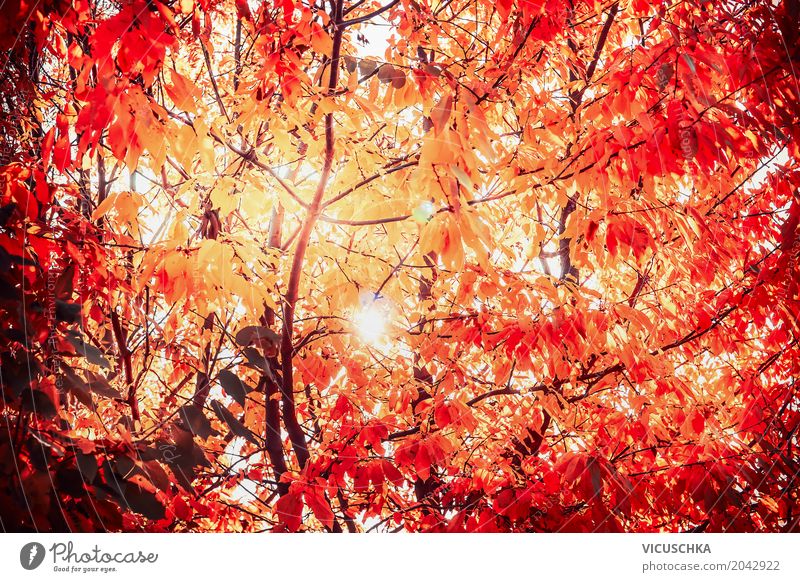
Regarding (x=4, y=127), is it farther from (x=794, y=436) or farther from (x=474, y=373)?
(x=794, y=436)

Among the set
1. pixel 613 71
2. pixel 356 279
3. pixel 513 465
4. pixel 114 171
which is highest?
pixel 114 171

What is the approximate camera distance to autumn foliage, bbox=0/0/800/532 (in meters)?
1.41

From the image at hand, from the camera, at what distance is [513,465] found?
2279 millimetres

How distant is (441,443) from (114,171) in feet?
5.84

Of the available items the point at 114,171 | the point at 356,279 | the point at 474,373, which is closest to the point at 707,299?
the point at 474,373

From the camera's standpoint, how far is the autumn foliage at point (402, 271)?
141 centimetres
